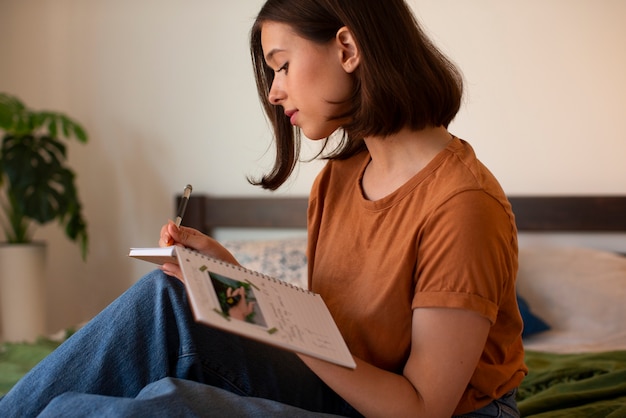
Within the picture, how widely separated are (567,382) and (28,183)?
1.91 m

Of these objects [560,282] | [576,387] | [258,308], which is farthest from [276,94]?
[560,282]

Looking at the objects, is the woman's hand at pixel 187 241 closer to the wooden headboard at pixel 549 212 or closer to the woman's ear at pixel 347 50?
the woman's ear at pixel 347 50

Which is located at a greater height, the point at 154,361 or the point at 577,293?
the point at 154,361

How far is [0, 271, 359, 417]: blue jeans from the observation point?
0.96 metres

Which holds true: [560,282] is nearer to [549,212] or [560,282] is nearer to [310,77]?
[549,212]

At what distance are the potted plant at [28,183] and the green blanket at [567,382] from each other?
84 centimetres

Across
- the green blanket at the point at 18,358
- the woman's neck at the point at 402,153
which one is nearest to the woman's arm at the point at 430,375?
the woman's neck at the point at 402,153

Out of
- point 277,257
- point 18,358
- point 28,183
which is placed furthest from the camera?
point 28,183

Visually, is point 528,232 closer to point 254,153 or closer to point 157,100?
point 254,153

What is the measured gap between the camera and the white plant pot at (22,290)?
2.66 m

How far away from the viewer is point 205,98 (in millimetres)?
2787

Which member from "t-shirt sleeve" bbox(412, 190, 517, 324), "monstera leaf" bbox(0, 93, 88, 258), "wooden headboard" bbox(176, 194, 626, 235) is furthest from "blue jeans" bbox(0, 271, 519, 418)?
"monstera leaf" bbox(0, 93, 88, 258)

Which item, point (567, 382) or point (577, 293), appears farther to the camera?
point (577, 293)

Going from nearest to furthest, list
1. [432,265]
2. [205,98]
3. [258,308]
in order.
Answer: [258,308], [432,265], [205,98]
